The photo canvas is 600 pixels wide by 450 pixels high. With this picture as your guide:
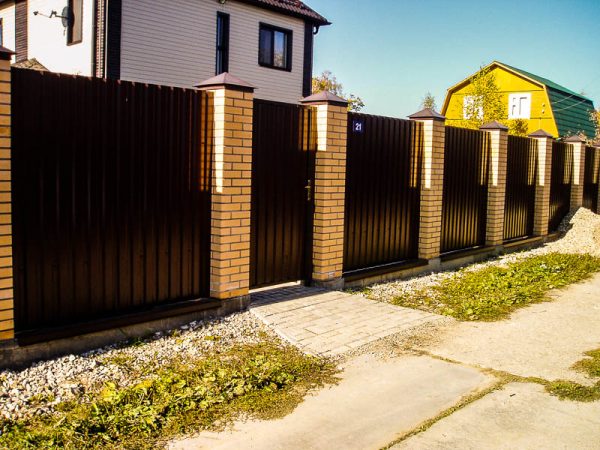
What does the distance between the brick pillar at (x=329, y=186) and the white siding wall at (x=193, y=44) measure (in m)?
10.8

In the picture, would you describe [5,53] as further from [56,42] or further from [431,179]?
[56,42]

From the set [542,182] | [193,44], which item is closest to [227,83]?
[542,182]

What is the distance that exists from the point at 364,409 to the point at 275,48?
1800 cm

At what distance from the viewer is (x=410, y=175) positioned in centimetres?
888

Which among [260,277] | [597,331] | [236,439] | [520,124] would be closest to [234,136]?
[260,277]

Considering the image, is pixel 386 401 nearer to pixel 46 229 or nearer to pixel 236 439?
pixel 236 439

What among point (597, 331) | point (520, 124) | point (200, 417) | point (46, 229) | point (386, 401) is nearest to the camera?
point (200, 417)

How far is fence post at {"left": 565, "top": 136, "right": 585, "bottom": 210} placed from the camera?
14.7 metres

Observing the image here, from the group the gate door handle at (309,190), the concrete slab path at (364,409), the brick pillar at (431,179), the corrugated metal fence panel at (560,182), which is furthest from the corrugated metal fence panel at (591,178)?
the concrete slab path at (364,409)

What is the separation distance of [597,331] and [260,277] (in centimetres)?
371

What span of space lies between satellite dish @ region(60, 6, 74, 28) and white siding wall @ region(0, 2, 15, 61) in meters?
3.87

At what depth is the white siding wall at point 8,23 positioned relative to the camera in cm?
1991

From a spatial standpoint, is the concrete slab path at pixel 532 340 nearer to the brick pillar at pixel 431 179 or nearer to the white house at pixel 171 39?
the brick pillar at pixel 431 179

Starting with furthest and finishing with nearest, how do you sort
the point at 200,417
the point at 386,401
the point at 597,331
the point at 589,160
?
1. the point at 589,160
2. the point at 597,331
3. the point at 386,401
4. the point at 200,417
